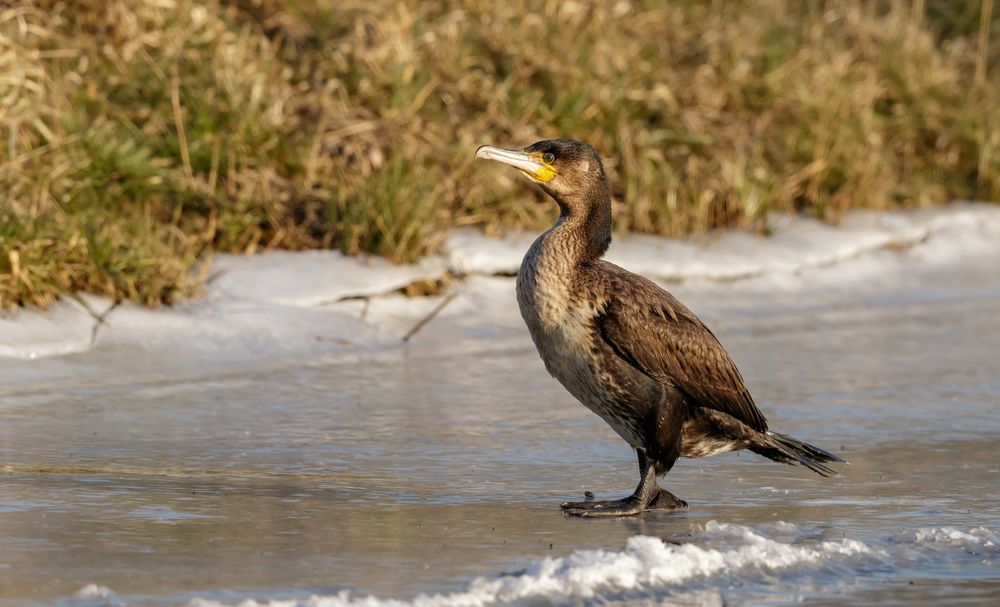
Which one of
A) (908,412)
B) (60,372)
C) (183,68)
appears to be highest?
(183,68)

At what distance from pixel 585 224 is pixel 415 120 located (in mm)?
5272

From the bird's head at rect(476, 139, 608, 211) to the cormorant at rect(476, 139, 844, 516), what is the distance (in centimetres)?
7

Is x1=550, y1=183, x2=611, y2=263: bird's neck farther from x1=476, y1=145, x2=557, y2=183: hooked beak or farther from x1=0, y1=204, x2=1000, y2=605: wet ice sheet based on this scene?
x1=0, y1=204, x2=1000, y2=605: wet ice sheet

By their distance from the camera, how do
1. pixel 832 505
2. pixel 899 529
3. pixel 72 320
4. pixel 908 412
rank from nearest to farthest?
pixel 899 529
pixel 832 505
pixel 908 412
pixel 72 320

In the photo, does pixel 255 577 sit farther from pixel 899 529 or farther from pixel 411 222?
pixel 411 222

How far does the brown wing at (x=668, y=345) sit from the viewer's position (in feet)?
18.5

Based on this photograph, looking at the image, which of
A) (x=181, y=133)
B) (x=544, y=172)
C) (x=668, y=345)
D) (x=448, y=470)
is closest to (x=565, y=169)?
(x=544, y=172)

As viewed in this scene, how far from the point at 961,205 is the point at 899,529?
8.77 metres

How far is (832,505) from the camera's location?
5715 mm

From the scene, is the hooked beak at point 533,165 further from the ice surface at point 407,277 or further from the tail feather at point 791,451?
the ice surface at point 407,277

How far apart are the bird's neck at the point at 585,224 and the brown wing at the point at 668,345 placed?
0.11m

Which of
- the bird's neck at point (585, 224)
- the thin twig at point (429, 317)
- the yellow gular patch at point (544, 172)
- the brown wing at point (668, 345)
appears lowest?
the thin twig at point (429, 317)

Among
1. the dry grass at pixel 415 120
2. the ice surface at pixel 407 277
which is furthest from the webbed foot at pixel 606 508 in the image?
the dry grass at pixel 415 120

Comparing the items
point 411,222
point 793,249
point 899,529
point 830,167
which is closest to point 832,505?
point 899,529
